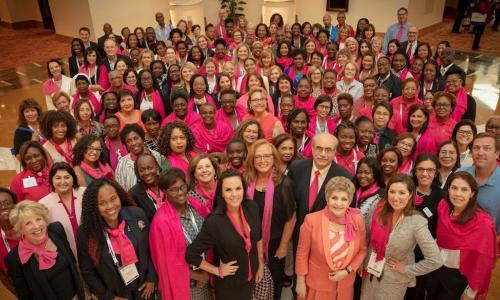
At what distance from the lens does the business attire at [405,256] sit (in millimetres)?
2559

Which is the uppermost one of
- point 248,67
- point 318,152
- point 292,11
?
point 292,11

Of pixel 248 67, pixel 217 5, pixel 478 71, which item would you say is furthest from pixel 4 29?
pixel 478 71

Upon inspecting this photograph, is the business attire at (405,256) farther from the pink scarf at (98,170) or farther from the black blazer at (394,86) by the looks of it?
the black blazer at (394,86)

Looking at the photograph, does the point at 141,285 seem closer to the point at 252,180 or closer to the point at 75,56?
the point at 252,180

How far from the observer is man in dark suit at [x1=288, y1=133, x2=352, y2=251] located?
303cm

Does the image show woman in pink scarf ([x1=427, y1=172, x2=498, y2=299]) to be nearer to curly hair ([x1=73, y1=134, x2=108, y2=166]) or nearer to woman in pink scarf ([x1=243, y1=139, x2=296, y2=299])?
woman in pink scarf ([x1=243, y1=139, x2=296, y2=299])

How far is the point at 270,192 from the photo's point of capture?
2.99 meters

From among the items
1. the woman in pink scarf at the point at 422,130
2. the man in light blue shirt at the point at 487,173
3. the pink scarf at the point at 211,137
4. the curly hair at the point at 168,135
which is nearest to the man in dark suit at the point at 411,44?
the woman in pink scarf at the point at 422,130

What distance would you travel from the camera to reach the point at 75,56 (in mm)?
7262

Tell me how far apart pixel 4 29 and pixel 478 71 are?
19589 mm

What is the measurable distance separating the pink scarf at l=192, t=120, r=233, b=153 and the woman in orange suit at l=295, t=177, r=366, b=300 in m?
2.02

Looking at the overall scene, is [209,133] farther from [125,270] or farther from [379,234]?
[379,234]

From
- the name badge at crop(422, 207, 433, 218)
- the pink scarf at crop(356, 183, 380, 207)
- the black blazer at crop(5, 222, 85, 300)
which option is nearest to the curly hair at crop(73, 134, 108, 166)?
the black blazer at crop(5, 222, 85, 300)

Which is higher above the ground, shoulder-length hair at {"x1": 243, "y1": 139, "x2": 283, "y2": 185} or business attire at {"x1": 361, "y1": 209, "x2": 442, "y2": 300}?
shoulder-length hair at {"x1": 243, "y1": 139, "x2": 283, "y2": 185}
